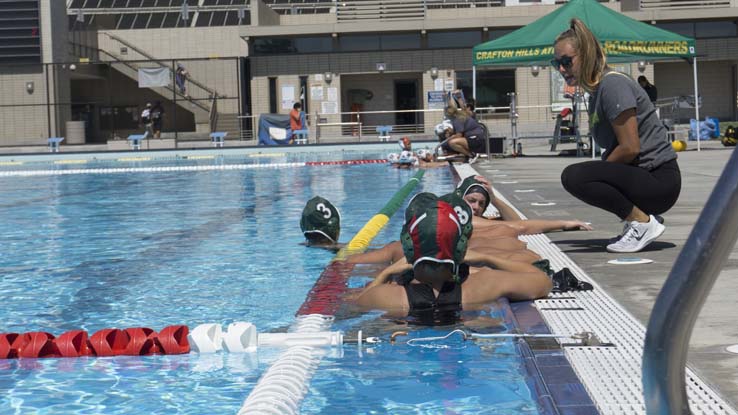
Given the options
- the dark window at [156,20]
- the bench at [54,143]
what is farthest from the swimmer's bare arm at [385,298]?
the dark window at [156,20]

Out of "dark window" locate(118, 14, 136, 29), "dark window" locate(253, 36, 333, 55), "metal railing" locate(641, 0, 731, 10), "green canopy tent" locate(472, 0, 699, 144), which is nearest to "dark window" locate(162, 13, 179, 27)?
"dark window" locate(118, 14, 136, 29)

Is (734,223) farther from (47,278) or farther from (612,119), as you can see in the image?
(47,278)

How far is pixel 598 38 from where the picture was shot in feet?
59.2

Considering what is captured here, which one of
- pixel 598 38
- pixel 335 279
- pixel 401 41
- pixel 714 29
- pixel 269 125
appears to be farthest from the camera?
pixel 401 41

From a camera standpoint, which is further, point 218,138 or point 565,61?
point 218,138

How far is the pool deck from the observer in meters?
3.52

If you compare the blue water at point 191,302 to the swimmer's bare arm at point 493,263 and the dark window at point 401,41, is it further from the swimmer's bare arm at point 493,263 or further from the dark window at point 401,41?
the dark window at point 401,41

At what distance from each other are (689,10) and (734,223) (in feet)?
126

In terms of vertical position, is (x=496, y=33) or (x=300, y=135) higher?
(x=496, y=33)

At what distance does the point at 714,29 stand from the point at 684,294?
39345 millimetres

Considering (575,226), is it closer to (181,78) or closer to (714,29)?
(181,78)

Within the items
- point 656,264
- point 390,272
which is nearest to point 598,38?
point 656,264

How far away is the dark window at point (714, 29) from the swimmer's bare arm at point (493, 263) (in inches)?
1394

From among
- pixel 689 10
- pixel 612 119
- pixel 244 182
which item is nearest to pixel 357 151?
pixel 244 182
